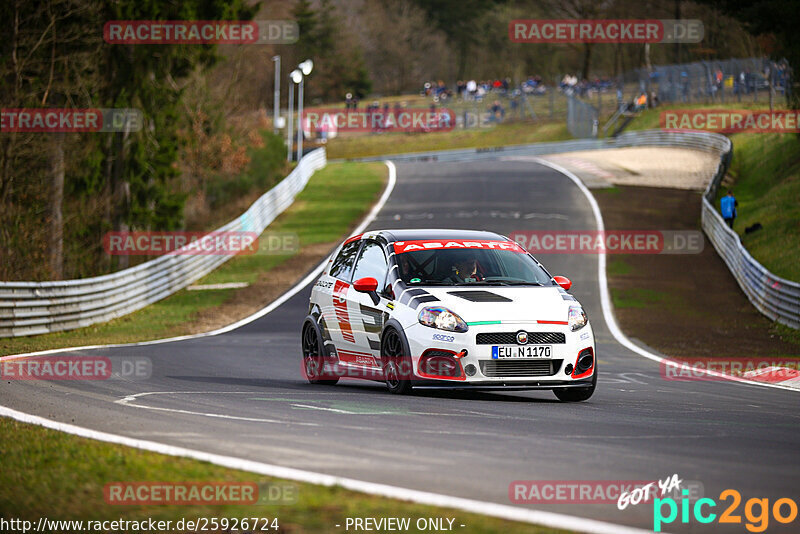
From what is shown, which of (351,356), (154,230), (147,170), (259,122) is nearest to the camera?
(351,356)

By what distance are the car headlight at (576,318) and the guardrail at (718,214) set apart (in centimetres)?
1232

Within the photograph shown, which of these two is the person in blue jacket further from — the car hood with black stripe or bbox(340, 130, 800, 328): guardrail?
the car hood with black stripe

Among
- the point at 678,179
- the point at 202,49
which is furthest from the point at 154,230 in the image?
the point at 678,179

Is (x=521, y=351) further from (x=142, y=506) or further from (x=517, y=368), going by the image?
(x=142, y=506)

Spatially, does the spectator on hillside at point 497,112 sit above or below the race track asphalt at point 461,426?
above

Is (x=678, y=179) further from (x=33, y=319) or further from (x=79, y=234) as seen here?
(x=33, y=319)

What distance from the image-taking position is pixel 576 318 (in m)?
10.9

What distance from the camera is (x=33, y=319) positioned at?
71.2ft

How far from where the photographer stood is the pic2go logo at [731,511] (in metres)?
5.46

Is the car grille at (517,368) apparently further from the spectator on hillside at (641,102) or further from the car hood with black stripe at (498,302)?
the spectator on hillside at (641,102)

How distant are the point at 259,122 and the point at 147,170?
37370mm

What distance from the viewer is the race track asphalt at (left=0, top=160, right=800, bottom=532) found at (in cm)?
645

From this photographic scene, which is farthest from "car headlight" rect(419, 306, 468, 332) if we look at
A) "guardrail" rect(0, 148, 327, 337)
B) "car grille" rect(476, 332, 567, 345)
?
A: "guardrail" rect(0, 148, 327, 337)

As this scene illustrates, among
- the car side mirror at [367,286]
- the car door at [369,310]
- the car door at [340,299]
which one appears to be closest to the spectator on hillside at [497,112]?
the car door at [340,299]
